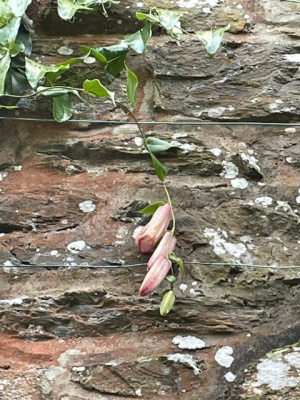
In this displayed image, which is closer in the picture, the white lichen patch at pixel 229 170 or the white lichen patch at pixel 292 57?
the white lichen patch at pixel 229 170

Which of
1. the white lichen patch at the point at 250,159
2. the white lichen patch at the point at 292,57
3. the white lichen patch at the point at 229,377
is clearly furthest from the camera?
the white lichen patch at the point at 292,57

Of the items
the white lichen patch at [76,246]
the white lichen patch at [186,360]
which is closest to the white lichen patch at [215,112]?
the white lichen patch at [76,246]

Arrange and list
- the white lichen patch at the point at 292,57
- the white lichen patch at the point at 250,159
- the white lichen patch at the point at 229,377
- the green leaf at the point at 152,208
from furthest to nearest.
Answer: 1. the white lichen patch at the point at 292,57
2. the white lichen patch at the point at 250,159
3. the green leaf at the point at 152,208
4. the white lichen patch at the point at 229,377

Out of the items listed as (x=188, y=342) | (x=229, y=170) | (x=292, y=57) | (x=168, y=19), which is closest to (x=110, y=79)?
(x=168, y=19)

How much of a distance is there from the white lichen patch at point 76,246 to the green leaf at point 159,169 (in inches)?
6.5

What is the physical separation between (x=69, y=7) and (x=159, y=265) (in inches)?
20.8

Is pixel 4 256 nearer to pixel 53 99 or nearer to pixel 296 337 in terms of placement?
pixel 53 99

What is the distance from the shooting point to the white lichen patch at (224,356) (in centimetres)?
89

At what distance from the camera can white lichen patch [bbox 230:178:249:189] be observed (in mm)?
1075

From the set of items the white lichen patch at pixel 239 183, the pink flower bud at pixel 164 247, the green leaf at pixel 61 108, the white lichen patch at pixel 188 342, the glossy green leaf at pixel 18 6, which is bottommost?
the white lichen patch at pixel 188 342

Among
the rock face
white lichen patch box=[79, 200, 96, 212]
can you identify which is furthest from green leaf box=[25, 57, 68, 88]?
white lichen patch box=[79, 200, 96, 212]

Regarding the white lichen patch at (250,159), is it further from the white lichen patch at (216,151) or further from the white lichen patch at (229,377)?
the white lichen patch at (229,377)

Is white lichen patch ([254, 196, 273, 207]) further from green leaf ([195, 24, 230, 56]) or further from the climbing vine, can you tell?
green leaf ([195, 24, 230, 56])

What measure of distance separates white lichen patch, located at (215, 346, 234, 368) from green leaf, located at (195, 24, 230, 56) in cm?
49
